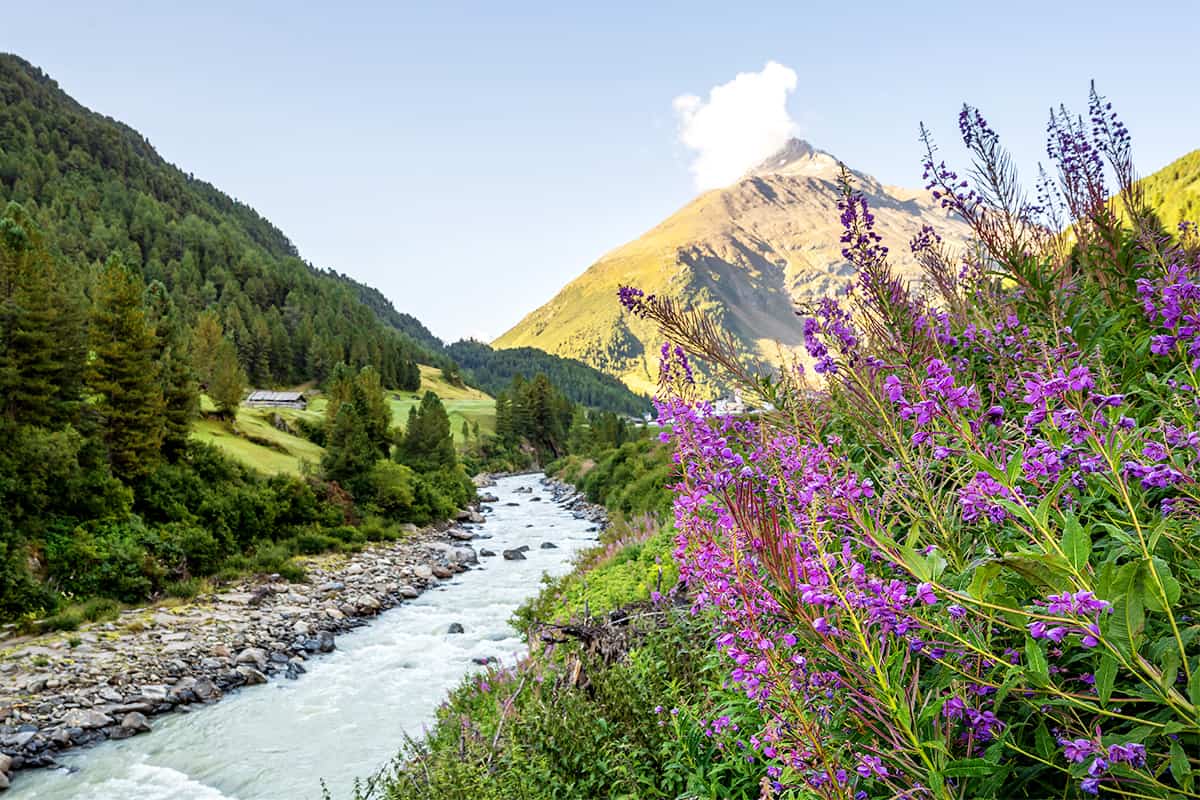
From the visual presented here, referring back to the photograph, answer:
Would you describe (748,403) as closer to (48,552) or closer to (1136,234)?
(1136,234)

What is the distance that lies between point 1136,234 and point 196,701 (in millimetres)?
17746

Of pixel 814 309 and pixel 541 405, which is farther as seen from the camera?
pixel 541 405

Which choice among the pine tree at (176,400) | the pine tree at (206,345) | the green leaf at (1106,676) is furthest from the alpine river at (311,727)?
the pine tree at (206,345)

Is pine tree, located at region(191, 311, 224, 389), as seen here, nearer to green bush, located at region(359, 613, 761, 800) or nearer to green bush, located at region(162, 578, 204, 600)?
green bush, located at region(162, 578, 204, 600)

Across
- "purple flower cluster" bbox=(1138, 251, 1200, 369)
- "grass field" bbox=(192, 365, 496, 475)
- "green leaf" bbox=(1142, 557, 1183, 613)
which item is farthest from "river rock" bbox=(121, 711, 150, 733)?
"grass field" bbox=(192, 365, 496, 475)

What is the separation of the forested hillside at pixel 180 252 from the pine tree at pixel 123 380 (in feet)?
221

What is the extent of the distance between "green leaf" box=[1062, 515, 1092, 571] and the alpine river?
342 inches

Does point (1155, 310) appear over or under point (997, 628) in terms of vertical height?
over

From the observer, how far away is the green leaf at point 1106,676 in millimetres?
1371

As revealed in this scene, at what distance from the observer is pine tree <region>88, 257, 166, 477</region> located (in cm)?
2448

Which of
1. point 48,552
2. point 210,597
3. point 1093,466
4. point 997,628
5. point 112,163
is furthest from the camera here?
point 112,163

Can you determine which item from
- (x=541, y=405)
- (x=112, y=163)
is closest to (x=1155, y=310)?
(x=541, y=405)

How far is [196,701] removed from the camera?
1448 centimetres

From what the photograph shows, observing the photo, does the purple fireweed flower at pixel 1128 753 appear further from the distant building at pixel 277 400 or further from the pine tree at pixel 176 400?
the distant building at pixel 277 400
